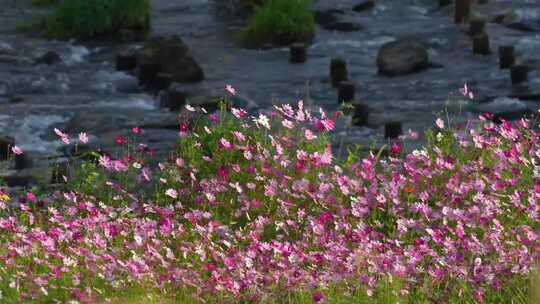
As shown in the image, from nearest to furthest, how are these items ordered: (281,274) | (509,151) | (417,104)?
1. (281,274)
2. (509,151)
3. (417,104)

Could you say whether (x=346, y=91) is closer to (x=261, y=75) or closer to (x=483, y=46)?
(x=261, y=75)

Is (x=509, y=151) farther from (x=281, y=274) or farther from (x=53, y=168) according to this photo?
(x=53, y=168)

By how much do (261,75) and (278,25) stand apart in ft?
6.46

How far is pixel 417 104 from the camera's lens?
14219 mm

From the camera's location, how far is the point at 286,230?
7.54 meters

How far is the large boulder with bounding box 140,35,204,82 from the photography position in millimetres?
16062

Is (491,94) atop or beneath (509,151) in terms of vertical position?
beneath

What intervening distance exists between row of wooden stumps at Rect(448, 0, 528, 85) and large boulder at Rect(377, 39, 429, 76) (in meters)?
0.95

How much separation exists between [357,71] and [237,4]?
5.02 metres

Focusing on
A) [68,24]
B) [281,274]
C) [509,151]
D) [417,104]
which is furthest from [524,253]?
[68,24]

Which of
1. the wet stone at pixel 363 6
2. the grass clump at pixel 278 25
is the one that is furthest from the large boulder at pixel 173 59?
the wet stone at pixel 363 6

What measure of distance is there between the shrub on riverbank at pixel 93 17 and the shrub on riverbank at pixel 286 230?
902cm

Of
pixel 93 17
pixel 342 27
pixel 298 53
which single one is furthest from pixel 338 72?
pixel 93 17

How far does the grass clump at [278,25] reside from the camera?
1814cm
